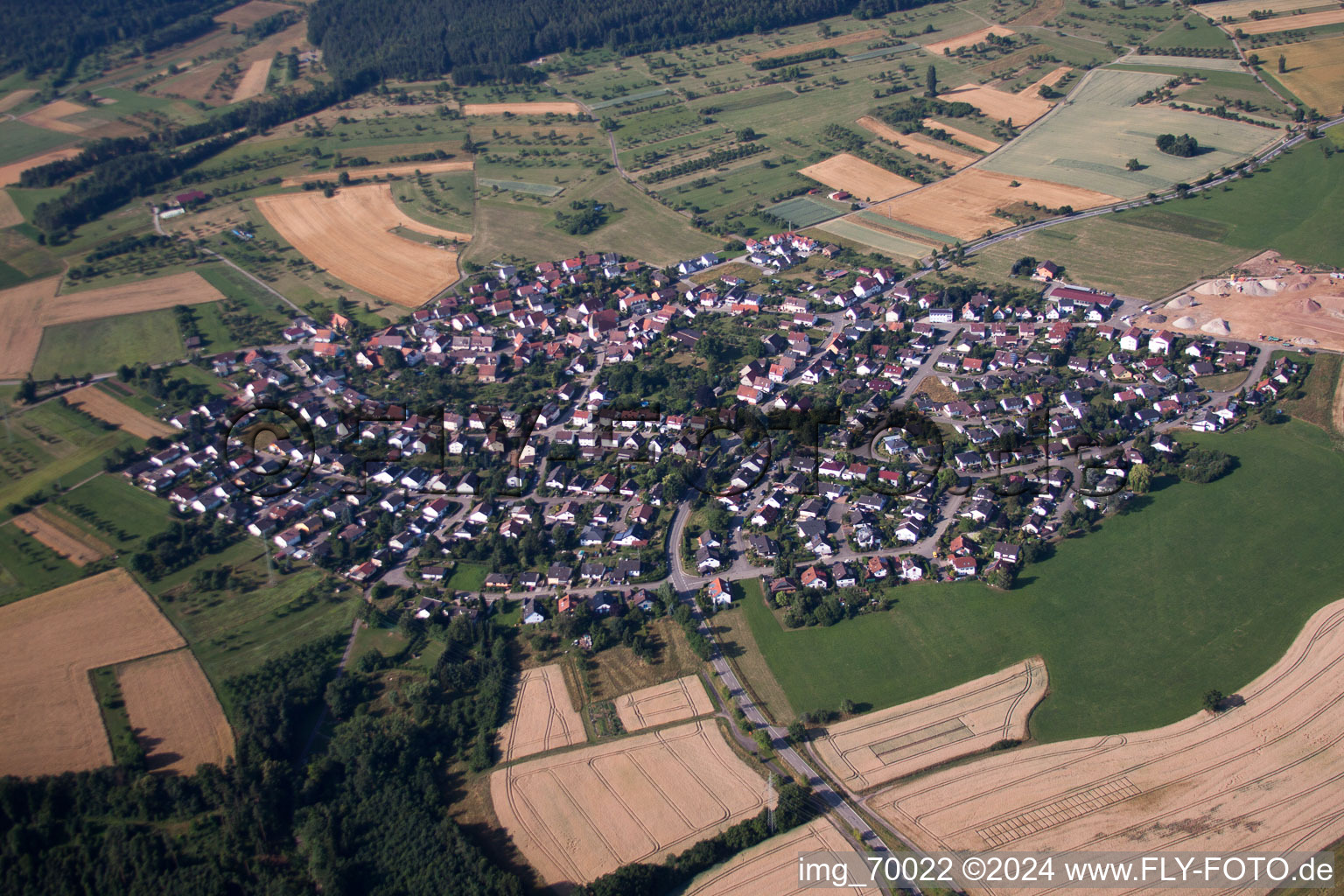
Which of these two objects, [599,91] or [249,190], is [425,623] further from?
[599,91]

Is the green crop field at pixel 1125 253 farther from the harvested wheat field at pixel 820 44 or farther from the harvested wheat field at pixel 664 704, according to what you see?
the harvested wheat field at pixel 820 44

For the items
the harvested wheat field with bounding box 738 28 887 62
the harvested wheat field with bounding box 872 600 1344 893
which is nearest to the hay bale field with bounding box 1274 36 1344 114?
the harvested wheat field with bounding box 738 28 887 62

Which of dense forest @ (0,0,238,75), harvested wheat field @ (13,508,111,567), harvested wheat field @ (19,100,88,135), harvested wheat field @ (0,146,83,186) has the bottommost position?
harvested wheat field @ (13,508,111,567)

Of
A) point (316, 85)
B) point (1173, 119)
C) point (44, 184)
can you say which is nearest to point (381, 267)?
point (44, 184)

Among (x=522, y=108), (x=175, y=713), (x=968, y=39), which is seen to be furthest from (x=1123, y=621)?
(x=968, y=39)

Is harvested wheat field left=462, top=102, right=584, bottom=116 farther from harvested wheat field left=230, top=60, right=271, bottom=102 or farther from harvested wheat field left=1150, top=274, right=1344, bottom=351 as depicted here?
harvested wheat field left=1150, top=274, right=1344, bottom=351

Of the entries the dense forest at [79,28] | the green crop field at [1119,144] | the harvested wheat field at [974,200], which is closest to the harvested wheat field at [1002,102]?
the green crop field at [1119,144]
